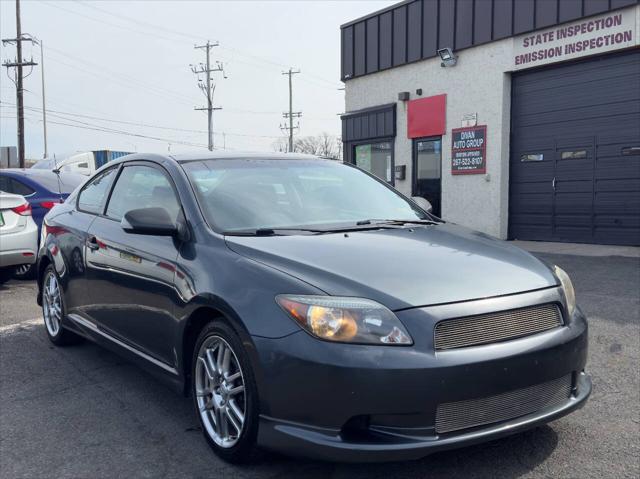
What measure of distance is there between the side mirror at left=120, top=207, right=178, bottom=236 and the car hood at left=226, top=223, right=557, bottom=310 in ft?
1.27

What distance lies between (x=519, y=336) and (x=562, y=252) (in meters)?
8.47

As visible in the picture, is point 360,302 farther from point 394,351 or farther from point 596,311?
point 596,311

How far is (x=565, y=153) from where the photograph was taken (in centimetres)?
1177

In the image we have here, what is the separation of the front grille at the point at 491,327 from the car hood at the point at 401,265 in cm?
10

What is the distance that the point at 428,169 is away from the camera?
14.6 m

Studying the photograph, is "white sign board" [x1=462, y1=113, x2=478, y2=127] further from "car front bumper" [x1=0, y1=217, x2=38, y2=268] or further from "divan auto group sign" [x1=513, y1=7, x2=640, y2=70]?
"car front bumper" [x1=0, y1=217, x2=38, y2=268]

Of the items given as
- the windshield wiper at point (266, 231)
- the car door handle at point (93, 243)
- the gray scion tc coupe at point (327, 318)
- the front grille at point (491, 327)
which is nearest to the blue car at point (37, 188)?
the car door handle at point (93, 243)

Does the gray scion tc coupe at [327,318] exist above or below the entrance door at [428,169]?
below

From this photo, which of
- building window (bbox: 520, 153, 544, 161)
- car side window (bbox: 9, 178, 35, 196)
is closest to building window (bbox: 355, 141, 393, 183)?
building window (bbox: 520, 153, 544, 161)

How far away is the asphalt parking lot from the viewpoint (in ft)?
9.52

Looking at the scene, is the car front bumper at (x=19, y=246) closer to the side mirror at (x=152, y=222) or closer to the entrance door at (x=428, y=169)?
the side mirror at (x=152, y=222)

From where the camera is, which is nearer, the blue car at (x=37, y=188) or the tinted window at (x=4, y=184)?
the blue car at (x=37, y=188)

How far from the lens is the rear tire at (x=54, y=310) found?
4961mm

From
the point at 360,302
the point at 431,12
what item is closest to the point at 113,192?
the point at 360,302
